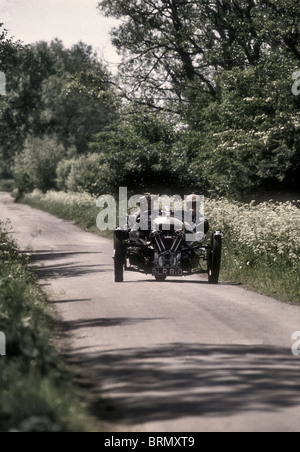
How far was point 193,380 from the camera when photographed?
25.0 feet

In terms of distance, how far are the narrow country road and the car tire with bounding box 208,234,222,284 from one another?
293 mm

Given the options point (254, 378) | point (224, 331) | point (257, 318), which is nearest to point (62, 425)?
point (254, 378)

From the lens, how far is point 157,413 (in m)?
6.51

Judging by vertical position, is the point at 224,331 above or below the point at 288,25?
below

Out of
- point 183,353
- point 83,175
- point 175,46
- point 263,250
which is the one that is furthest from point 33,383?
point 83,175

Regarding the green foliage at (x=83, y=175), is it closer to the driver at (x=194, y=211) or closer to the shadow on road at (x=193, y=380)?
the driver at (x=194, y=211)

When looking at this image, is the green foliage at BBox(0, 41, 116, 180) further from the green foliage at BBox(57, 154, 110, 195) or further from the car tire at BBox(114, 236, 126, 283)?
the car tire at BBox(114, 236, 126, 283)

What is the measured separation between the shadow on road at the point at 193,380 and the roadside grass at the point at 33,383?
1.37 ft

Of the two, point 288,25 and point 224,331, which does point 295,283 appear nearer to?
point 224,331

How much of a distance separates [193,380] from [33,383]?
1927mm

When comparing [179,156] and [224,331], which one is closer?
[224,331]

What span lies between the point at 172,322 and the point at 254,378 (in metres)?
3.31

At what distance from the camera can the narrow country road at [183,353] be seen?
6.48 m

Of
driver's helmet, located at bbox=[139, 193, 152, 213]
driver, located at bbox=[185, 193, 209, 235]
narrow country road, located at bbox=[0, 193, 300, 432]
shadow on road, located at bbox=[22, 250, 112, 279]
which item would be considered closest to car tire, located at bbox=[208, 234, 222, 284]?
narrow country road, located at bbox=[0, 193, 300, 432]
